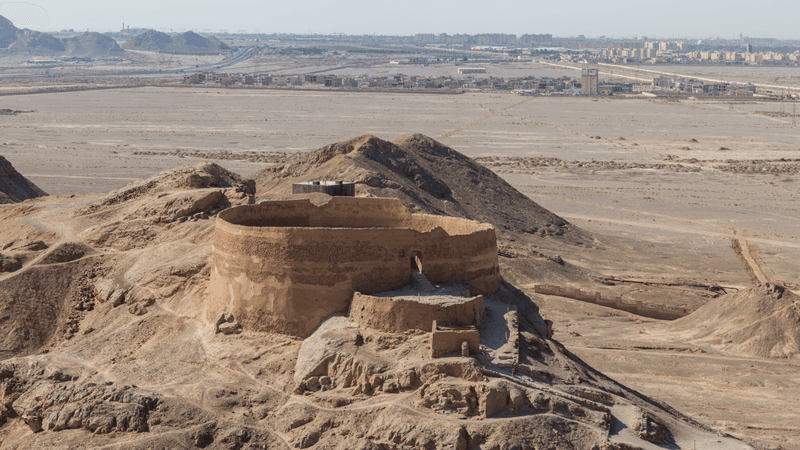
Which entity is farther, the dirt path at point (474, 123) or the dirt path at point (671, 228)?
the dirt path at point (474, 123)

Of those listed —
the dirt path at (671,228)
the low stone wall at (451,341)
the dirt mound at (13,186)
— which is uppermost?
the low stone wall at (451,341)

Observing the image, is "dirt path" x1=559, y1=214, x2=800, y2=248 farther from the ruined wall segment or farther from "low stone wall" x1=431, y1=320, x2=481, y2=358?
"low stone wall" x1=431, y1=320, x2=481, y2=358

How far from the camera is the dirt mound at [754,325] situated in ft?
89.6

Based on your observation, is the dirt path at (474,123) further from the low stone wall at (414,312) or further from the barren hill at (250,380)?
the low stone wall at (414,312)

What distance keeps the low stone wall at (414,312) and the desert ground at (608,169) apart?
7.68 m

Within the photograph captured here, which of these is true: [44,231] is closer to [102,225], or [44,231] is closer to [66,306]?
[102,225]

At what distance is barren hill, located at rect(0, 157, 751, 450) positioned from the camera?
51.3 ft

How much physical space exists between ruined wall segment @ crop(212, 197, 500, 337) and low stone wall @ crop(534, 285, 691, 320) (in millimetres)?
12562

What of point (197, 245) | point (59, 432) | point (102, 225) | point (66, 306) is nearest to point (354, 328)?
point (59, 432)

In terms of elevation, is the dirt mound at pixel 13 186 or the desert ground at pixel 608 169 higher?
the dirt mound at pixel 13 186

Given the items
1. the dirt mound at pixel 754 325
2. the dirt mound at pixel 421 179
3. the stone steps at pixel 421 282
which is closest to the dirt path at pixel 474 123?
the dirt mound at pixel 421 179

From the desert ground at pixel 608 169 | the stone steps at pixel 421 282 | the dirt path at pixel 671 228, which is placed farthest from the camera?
the dirt path at pixel 671 228

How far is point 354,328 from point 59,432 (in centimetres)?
573

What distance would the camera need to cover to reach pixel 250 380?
58.9ft
